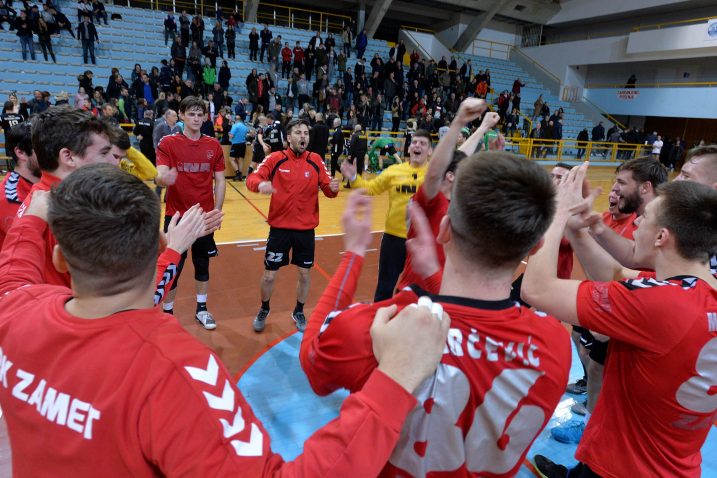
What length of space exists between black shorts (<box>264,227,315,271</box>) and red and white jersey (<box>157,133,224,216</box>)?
79cm

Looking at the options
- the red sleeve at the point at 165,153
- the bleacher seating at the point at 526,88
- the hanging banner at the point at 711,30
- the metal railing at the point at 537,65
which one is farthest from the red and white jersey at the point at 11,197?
the metal railing at the point at 537,65

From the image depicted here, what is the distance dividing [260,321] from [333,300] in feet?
11.1

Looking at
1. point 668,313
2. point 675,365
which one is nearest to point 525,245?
point 668,313

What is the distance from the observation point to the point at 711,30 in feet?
64.2

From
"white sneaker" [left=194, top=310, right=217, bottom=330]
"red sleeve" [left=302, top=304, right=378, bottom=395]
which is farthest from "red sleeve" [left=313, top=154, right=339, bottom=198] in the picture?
"red sleeve" [left=302, top=304, right=378, bottom=395]

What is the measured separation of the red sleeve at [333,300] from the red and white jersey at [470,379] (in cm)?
3

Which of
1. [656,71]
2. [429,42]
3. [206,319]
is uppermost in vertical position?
[429,42]

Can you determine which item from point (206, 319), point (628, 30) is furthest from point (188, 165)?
point (628, 30)

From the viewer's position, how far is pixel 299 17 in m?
25.2

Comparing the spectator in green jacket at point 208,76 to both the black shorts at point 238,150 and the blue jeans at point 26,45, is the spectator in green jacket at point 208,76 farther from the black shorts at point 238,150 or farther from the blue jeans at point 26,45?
the black shorts at point 238,150

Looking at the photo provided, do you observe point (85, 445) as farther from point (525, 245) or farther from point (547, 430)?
point (547, 430)

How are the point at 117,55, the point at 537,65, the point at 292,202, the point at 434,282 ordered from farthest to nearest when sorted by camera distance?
the point at 537,65
the point at 117,55
the point at 292,202
the point at 434,282

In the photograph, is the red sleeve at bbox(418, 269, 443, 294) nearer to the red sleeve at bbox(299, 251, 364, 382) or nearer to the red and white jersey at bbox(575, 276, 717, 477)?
the red sleeve at bbox(299, 251, 364, 382)

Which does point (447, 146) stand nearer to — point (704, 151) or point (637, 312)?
point (637, 312)
